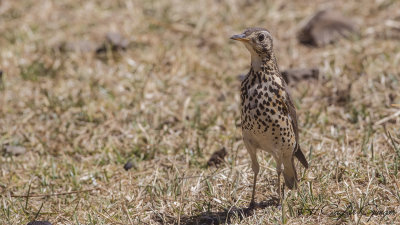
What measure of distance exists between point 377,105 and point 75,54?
174 inches

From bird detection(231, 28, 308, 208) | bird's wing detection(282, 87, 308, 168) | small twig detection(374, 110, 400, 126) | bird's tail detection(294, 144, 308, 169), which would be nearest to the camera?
bird detection(231, 28, 308, 208)

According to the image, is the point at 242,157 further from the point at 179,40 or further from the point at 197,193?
the point at 179,40

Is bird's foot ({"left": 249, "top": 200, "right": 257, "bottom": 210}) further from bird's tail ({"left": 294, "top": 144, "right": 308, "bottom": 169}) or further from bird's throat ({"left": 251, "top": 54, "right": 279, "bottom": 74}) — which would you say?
bird's throat ({"left": 251, "top": 54, "right": 279, "bottom": 74})

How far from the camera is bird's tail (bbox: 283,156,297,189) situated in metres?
5.57

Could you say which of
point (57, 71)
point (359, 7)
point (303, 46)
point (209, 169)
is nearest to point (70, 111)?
point (57, 71)

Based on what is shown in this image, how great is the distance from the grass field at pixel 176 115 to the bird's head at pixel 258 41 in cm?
132

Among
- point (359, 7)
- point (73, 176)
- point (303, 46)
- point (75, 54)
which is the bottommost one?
point (73, 176)

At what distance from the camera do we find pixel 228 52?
9117mm

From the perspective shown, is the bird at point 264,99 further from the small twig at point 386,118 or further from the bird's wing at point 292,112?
the small twig at point 386,118

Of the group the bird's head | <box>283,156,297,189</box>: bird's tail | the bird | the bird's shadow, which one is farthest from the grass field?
the bird's head

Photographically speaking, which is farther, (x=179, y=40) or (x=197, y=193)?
(x=179, y=40)

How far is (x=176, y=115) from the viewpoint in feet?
24.7

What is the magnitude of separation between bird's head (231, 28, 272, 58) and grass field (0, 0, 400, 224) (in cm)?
132

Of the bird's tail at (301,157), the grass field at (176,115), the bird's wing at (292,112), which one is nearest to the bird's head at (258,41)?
the bird's wing at (292,112)
